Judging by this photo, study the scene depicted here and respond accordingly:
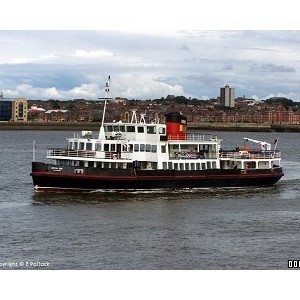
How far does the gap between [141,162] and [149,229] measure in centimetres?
823

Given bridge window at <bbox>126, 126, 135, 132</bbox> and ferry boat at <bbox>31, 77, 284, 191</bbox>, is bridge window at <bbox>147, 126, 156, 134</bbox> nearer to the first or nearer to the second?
ferry boat at <bbox>31, 77, 284, 191</bbox>

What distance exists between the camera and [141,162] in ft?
99.7

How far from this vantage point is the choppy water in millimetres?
18406

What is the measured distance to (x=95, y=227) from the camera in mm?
22469

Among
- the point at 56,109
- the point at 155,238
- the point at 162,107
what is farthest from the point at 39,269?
the point at 56,109

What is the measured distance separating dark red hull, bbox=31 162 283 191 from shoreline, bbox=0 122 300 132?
68788 millimetres

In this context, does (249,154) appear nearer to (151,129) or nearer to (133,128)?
(151,129)

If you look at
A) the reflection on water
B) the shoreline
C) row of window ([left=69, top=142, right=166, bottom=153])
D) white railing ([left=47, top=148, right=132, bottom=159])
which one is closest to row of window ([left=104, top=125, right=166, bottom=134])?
row of window ([left=69, top=142, right=166, bottom=153])

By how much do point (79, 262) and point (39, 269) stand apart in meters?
1.20

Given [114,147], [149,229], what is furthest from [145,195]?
[149,229]

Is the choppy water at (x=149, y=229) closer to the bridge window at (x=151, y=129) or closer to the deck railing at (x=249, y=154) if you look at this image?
the deck railing at (x=249, y=154)

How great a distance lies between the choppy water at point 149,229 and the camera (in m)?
18.4
